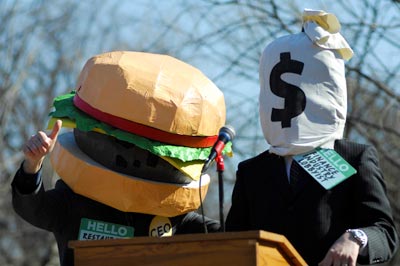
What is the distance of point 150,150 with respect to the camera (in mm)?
5637

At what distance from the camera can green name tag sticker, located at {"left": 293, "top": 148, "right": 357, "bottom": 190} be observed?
5.04 m

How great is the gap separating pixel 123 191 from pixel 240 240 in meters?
1.45

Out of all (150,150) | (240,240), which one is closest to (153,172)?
(150,150)

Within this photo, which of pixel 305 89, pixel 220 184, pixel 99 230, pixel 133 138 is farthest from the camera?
pixel 99 230

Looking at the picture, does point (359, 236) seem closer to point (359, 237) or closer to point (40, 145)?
point (359, 237)

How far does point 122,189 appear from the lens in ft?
18.6

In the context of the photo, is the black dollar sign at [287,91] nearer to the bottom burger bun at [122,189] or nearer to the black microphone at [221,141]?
the black microphone at [221,141]

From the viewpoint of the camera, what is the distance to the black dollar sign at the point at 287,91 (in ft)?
17.0

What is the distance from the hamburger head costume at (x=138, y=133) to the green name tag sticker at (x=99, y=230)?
0.36 feet

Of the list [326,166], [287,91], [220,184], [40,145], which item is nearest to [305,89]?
[287,91]

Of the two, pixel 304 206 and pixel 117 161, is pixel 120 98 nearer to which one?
pixel 117 161

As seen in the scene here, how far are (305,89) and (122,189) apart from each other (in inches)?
42.3

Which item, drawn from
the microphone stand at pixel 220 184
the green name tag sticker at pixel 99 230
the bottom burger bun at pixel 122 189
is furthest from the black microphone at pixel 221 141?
the green name tag sticker at pixel 99 230

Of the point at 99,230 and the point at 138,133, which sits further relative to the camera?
the point at 99,230
